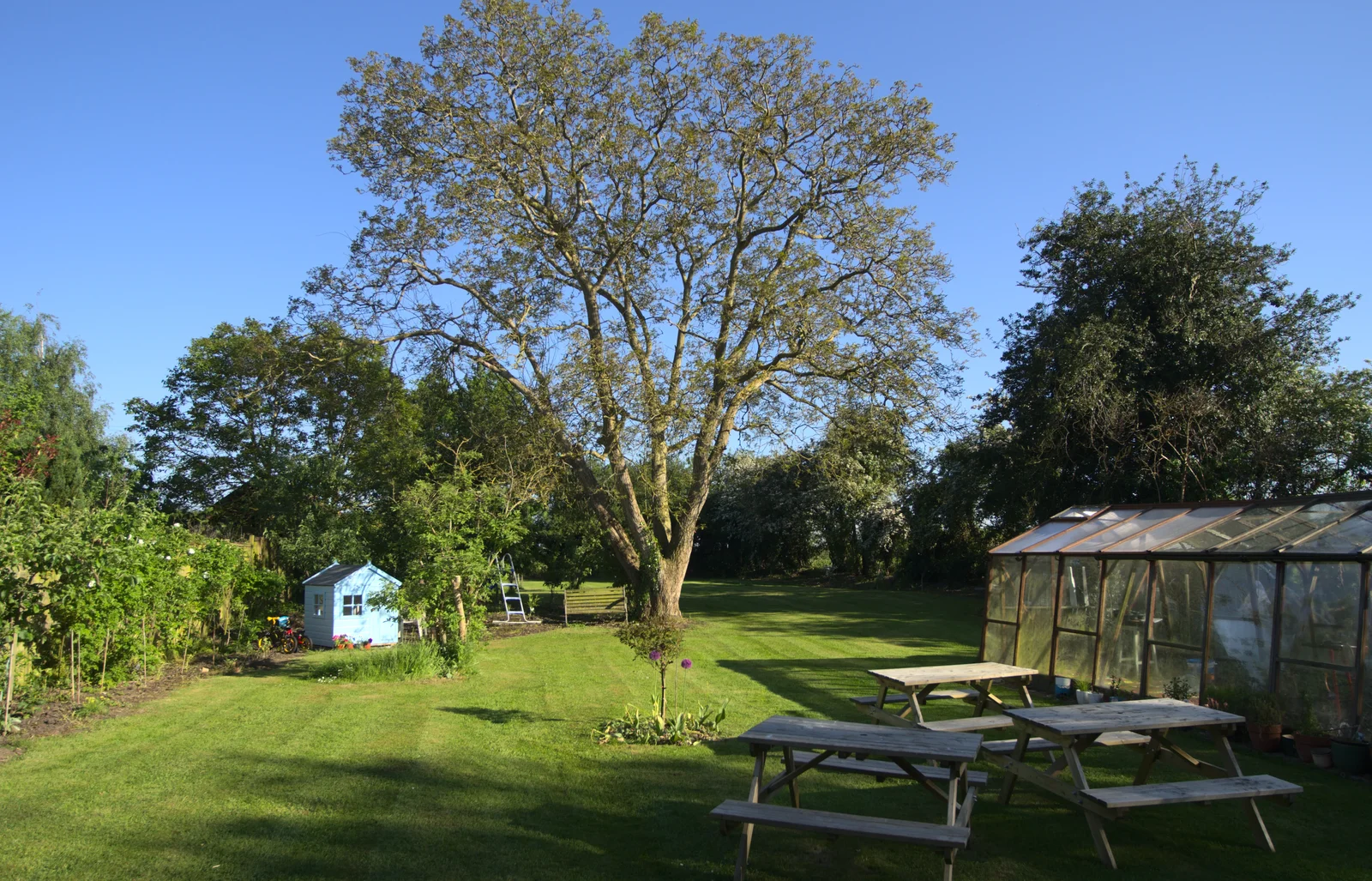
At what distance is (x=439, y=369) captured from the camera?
738 inches

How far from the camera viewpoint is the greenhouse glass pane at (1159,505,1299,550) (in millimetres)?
10008

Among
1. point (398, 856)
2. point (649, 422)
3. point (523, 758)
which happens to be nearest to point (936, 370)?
point (649, 422)

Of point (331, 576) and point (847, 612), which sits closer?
point (331, 576)

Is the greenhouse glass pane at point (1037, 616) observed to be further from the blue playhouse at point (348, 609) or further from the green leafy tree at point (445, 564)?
the blue playhouse at point (348, 609)

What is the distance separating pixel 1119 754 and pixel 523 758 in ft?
18.1

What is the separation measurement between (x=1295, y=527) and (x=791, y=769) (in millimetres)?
7286

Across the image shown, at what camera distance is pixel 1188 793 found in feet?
17.3

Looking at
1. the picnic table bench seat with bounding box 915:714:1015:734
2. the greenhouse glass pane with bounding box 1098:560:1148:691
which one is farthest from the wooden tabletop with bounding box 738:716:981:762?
the greenhouse glass pane with bounding box 1098:560:1148:691

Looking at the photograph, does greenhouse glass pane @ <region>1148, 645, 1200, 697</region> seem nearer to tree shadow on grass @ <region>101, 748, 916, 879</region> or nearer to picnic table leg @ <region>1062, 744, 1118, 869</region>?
picnic table leg @ <region>1062, 744, 1118, 869</region>

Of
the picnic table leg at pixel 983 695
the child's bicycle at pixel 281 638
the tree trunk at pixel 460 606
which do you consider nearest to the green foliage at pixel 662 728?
the picnic table leg at pixel 983 695

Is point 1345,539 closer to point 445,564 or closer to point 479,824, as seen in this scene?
point 479,824

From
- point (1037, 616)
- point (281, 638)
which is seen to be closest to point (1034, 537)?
point (1037, 616)

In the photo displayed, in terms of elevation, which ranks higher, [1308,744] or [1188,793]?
[1188,793]

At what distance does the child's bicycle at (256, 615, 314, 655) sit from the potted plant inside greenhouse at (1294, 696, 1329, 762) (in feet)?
49.0
